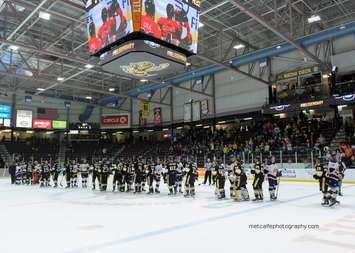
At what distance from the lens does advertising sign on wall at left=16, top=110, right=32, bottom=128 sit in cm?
3394

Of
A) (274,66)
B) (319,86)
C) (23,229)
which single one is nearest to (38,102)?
(274,66)

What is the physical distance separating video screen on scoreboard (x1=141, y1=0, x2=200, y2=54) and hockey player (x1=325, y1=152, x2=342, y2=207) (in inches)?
200

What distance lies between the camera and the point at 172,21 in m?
10.0

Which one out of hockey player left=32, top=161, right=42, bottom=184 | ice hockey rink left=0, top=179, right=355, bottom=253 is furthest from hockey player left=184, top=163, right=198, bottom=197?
hockey player left=32, top=161, right=42, bottom=184

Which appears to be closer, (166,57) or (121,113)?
(166,57)

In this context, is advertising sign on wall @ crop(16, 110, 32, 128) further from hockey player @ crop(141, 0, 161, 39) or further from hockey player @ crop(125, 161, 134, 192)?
hockey player @ crop(141, 0, 161, 39)

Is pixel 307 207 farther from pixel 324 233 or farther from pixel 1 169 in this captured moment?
pixel 1 169

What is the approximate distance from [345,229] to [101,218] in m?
5.07

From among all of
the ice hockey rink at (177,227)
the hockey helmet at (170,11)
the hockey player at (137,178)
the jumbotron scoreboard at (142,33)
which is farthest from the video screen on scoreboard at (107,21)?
the hockey player at (137,178)

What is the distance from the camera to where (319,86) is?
2255 cm

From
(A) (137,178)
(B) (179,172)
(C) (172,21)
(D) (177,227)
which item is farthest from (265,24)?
(D) (177,227)

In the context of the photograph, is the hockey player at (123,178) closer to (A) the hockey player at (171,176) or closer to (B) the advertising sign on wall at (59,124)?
(A) the hockey player at (171,176)

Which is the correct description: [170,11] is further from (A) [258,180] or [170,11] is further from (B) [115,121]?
(B) [115,121]

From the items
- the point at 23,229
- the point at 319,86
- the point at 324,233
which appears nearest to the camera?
the point at 324,233
